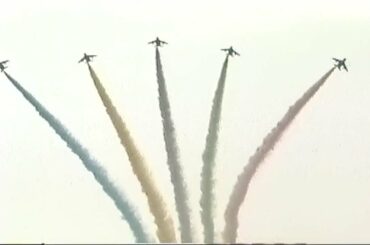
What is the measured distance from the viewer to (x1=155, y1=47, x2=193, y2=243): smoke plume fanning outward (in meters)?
36.5

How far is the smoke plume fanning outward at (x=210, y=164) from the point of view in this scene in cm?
3650

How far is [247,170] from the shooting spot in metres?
36.2

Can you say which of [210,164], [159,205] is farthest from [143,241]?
[210,164]

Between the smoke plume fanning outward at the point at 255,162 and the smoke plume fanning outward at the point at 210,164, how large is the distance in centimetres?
80

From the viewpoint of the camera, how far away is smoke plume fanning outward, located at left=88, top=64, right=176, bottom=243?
36531 millimetres

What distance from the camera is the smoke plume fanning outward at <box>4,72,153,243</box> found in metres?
36.3

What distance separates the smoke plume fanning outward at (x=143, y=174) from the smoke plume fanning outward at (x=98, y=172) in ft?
2.69

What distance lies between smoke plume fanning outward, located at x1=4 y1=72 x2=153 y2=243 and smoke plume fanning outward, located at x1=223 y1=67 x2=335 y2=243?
11.0ft

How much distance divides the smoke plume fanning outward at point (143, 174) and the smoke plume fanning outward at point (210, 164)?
60.0 inches

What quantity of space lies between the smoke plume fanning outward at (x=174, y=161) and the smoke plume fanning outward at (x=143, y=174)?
586 millimetres

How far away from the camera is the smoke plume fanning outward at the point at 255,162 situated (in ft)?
117

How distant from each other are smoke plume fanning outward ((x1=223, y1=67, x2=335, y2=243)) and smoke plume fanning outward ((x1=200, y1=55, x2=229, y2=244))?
0.80 m

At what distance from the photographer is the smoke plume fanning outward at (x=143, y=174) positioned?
120 ft

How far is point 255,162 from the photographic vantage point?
36.0m
